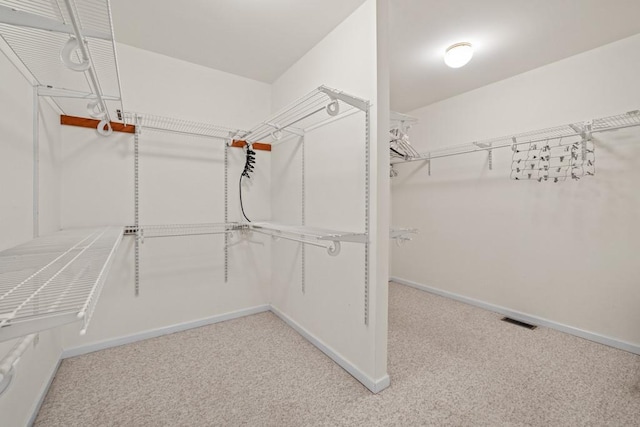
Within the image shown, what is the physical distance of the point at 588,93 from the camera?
228 centimetres

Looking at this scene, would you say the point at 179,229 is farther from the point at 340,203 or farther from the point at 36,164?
the point at 340,203

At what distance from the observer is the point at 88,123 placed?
2035 mm

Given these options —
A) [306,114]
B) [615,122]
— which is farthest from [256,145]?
[615,122]

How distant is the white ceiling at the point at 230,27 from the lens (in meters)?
1.76

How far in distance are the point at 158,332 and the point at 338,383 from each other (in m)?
1.58

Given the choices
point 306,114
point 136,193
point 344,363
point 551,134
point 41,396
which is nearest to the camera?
point 41,396

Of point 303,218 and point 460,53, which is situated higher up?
point 460,53

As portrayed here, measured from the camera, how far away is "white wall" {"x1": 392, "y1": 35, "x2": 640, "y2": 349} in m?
2.12

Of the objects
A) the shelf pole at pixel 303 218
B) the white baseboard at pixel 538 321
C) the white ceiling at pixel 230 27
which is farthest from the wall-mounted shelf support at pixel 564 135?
the white ceiling at pixel 230 27

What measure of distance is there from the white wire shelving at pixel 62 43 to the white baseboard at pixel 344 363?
203 cm

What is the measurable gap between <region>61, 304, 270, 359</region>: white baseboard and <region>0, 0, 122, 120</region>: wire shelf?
171 centimetres

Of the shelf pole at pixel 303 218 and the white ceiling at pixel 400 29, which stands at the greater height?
the white ceiling at pixel 400 29

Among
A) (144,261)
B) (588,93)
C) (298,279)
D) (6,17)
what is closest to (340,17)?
(6,17)

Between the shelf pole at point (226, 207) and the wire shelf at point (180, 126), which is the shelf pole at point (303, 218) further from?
the shelf pole at point (226, 207)
